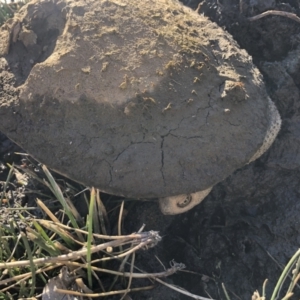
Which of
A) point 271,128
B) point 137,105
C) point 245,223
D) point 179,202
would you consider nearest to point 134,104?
point 137,105

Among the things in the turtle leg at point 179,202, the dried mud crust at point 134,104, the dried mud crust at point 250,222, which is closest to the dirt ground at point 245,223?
the dried mud crust at point 250,222

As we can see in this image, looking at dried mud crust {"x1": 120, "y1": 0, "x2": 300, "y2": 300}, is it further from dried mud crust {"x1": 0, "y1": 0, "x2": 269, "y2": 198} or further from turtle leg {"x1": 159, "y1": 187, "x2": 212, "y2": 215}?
dried mud crust {"x1": 0, "y1": 0, "x2": 269, "y2": 198}

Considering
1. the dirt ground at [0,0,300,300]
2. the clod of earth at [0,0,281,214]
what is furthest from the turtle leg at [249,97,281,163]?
the dirt ground at [0,0,300,300]

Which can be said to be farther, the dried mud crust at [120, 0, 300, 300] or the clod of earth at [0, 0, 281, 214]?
the dried mud crust at [120, 0, 300, 300]

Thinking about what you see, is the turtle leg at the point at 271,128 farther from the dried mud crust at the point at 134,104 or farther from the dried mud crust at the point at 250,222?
the dried mud crust at the point at 250,222

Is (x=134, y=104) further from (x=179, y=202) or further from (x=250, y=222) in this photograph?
(x=250, y=222)

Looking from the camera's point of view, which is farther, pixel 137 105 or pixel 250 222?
pixel 250 222
